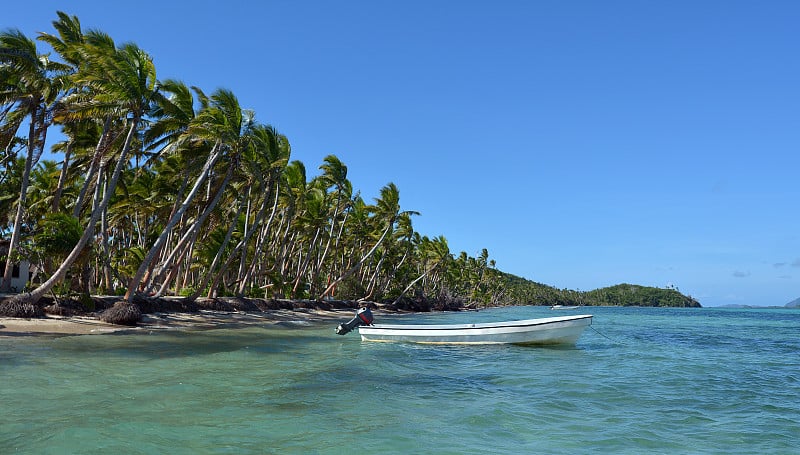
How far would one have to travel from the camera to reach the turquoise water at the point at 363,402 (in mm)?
6562

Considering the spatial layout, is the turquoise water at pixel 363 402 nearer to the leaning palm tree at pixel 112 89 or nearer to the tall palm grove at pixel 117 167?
the leaning palm tree at pixel 112 89

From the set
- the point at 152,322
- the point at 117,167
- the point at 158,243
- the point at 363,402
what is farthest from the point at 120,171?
the point at 363,402

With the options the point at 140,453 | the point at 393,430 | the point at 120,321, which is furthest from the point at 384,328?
the point at 140,453

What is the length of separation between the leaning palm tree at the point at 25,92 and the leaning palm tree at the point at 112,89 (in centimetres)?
155

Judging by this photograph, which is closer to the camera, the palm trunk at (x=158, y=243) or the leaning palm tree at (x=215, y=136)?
the palm trunk at (x=158, y=243)

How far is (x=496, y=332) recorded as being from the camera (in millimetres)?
19344

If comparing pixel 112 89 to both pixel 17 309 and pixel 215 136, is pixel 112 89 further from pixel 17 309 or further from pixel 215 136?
pixel 17 309

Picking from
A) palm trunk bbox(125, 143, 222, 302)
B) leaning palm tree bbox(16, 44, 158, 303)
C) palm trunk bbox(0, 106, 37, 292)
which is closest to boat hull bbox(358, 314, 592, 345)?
palm trunk bbox(125, 143, 222, 302)

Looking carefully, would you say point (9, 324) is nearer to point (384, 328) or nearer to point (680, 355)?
point (384, 328)

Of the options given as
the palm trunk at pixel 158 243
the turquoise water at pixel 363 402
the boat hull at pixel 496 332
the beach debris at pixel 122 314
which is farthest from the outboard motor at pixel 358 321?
the palm trunk at pixel 158 243

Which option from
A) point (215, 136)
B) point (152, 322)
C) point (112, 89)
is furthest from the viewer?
point (215, 136)

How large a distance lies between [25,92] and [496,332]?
2060 cm

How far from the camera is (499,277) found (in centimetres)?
14350

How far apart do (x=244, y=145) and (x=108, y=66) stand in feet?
23.9
